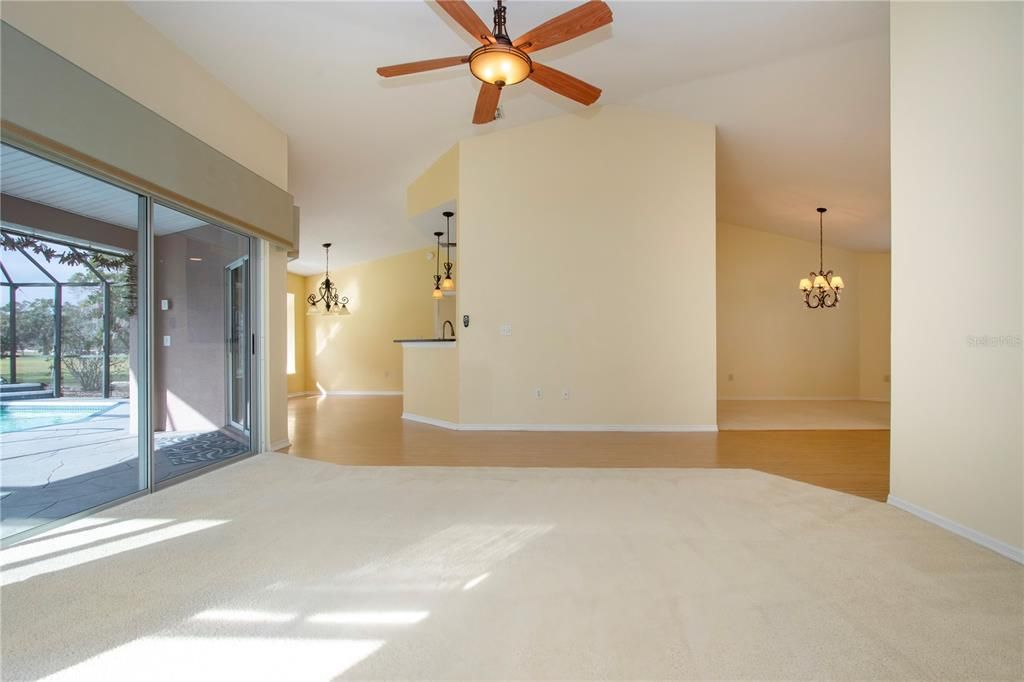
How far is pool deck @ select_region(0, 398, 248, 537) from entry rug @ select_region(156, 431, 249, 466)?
0.01m

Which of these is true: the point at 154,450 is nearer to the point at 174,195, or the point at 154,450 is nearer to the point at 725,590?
the point at 174,195

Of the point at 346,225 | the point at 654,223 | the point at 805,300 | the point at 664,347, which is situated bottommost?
the point at 664,347

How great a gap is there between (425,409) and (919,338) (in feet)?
17.1

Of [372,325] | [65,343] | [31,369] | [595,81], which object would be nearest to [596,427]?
Answer: [595,81]

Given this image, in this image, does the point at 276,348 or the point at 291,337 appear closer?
the point at 276,348

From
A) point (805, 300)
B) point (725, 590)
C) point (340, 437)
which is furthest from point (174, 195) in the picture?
point (805, 300)

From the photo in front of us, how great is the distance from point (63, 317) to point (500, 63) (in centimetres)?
282

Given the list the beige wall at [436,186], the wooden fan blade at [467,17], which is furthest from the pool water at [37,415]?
the beige wall at [436,186]

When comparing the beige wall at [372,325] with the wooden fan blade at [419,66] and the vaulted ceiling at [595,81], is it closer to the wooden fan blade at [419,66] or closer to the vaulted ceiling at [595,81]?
the vaulted ceiling at [595,81]

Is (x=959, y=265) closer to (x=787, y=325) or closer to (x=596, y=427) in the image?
(x=596, y=427)

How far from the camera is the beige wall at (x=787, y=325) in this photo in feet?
30.0

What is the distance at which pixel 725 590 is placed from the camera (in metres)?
1.99

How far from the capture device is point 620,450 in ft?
15.5

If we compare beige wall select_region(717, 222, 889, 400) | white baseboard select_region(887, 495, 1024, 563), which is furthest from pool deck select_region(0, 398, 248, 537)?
beige wall select_region(717, 222, 889, 400)
